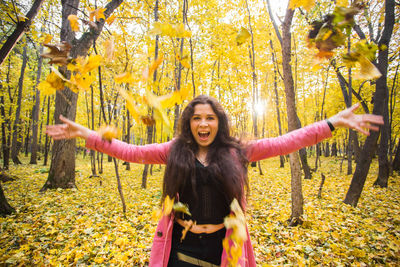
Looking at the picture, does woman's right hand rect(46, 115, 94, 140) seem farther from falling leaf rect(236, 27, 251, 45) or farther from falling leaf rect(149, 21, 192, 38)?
falling leaf rect(236, 27, 251, 45)

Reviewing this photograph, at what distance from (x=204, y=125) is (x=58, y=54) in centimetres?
112

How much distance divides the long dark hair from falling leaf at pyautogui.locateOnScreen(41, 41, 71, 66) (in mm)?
989

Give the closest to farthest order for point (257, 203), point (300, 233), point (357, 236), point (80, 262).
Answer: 1. point (80, 262)
2. point (357, 236)
3. point (300, 233)
4. point (257, 203)

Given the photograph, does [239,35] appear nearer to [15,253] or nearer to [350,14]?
[350,14]

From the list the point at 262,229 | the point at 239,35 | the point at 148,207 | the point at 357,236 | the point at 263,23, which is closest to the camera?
the point at 239,35

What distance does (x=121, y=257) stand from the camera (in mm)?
3037

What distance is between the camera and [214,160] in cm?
158

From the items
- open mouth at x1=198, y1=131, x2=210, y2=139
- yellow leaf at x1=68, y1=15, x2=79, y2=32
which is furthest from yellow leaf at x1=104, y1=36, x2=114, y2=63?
open mouth at x1=198, y1=131, x2=210, y2=139

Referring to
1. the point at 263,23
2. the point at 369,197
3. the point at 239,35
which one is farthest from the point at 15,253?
the point at 263,23

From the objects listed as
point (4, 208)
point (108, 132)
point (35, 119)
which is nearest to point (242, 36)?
point (108, 132)

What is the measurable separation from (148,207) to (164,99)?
5238 millimetres

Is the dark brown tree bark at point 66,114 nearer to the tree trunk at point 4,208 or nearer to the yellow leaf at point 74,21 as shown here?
the tree trunk at point 4,208

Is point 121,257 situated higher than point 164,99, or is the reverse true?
point 164,99

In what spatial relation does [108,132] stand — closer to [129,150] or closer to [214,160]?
[129,150]
